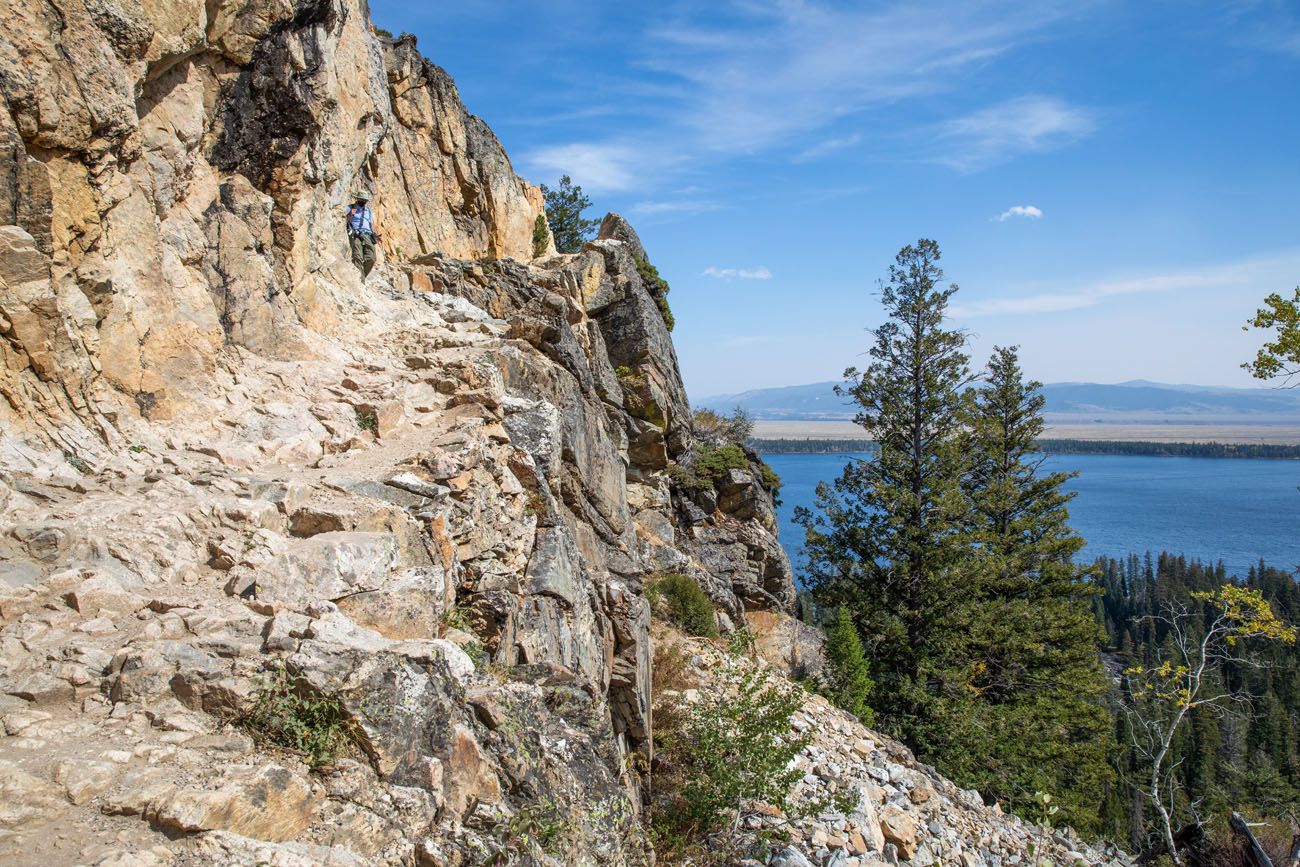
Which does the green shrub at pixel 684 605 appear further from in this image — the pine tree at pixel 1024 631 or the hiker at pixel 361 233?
the hiker at pixel 361 233

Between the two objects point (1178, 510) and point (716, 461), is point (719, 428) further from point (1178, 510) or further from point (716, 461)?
point (1178, 510)

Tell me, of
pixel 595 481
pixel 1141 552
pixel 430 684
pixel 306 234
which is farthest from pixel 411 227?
pixel 1141 552

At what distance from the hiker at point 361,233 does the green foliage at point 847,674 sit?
13.8m

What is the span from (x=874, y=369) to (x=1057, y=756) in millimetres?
12010

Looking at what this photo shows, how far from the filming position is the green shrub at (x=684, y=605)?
17438mm

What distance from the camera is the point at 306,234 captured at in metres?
12.4

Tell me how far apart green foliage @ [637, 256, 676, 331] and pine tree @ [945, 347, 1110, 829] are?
11679mm

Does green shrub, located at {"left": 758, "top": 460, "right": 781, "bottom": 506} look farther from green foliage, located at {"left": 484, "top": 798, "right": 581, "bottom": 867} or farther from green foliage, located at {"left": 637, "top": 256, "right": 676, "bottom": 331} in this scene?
green foliage, located at {"left": 484, "top": 798, "right": 581, "bottom": 867}

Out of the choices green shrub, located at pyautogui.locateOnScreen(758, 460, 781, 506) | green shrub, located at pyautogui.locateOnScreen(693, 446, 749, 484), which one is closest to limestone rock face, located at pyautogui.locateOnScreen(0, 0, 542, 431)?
green shrub, located at pyautogui.locateOnScreen(693, 446, 749, 484)

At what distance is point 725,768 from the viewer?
10.1m

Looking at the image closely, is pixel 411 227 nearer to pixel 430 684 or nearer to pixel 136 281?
pixel 136 281

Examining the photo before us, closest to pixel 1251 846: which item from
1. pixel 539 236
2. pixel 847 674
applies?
pixel 847 674

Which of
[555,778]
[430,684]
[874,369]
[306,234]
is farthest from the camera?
[874,369]

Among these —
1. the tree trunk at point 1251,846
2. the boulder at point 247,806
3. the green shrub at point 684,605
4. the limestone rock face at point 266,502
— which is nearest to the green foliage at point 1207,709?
the tree trunk at point 1251,846
